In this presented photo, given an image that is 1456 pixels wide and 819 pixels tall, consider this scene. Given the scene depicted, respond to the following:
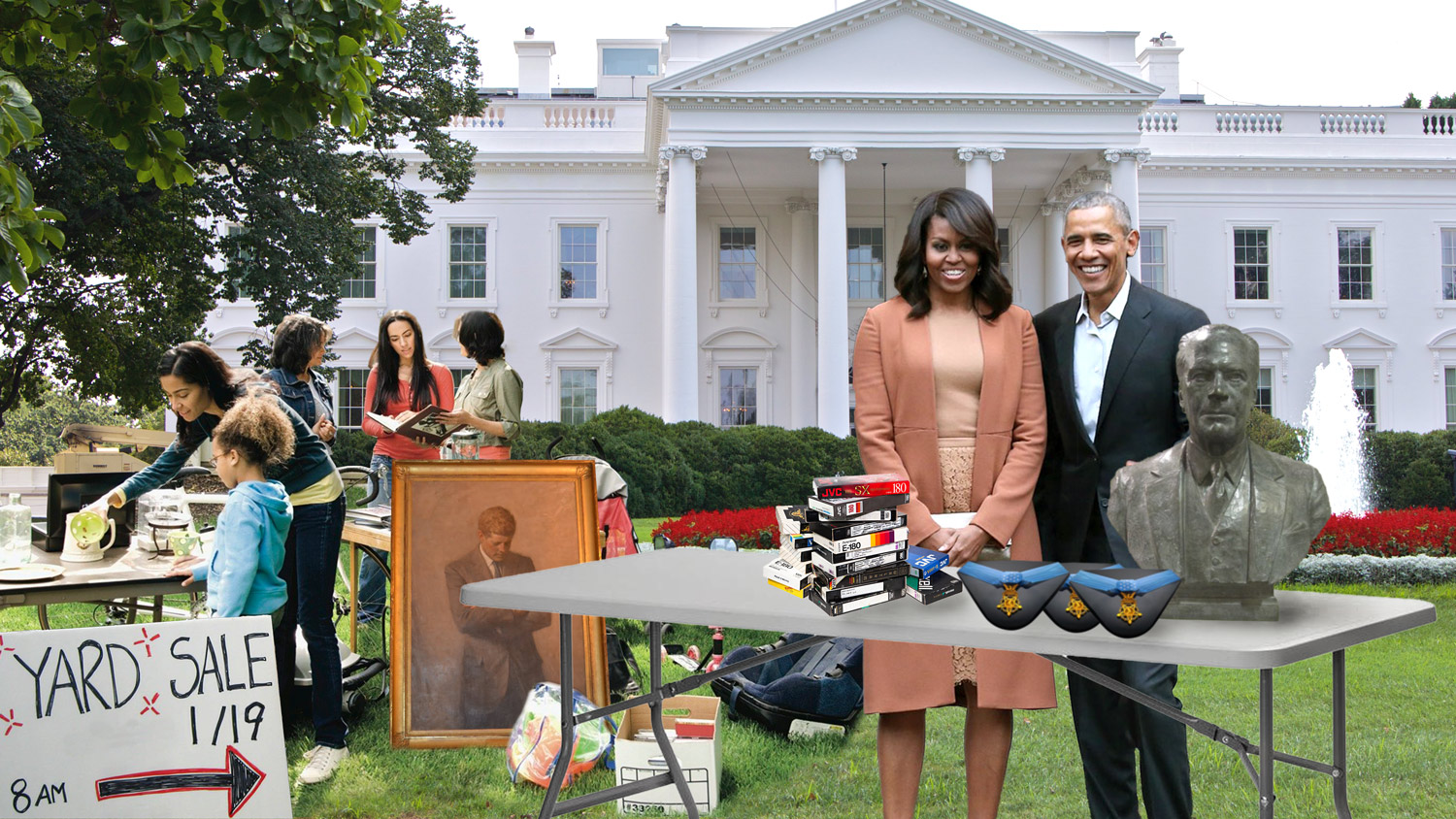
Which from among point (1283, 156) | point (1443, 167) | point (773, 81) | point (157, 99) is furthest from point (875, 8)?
point (157, 99)

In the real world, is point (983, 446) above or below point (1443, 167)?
below

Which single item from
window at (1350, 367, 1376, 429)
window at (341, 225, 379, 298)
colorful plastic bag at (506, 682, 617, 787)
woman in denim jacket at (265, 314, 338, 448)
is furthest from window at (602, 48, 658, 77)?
colorful plastic bag at (506, 682, 617, 787)

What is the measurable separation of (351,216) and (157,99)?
13.9 metres

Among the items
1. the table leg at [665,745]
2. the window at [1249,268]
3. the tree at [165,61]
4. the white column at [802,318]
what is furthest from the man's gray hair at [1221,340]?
the window at [1249,268]

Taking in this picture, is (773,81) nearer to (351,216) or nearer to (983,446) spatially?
(351,216)

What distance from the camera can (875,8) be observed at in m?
23.2

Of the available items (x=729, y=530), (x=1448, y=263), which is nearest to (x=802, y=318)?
(x=729, y=530)

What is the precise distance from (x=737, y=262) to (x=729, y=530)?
1788 centimetres

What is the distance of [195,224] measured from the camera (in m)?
16.5

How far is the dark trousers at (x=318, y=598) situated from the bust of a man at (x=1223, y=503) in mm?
3341

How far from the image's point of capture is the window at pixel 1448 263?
2827 cm

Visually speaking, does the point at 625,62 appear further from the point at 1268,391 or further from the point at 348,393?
the point at 1268,391

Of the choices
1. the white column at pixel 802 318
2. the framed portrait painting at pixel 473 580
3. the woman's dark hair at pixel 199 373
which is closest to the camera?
the woman's dark hair at pixel 199 373

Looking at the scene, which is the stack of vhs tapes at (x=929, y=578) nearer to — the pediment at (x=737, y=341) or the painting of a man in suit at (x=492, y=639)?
the painting of a man in suit at (x=492, y=639)
